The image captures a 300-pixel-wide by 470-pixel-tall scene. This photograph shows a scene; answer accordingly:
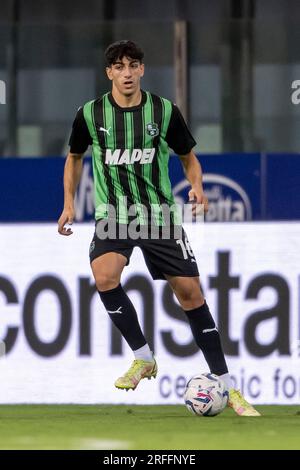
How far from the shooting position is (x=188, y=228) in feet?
31.6

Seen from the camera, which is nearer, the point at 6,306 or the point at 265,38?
the point at 6,306

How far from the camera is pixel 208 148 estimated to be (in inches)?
504

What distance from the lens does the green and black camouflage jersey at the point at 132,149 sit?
823 cm

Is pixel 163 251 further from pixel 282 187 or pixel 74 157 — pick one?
pixel 282 187

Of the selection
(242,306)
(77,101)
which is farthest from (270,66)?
(242,306)

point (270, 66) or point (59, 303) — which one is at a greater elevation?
point (270, 66)

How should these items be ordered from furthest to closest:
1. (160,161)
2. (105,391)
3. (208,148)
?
(208,148), (105,391), (160,161)

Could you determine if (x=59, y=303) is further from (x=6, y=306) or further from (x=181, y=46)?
(x=181, y=46)

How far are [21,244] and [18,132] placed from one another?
11.1ft

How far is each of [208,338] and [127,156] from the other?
0.99 m

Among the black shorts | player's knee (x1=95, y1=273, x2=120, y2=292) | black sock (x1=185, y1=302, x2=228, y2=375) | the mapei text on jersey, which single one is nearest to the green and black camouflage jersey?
the mapei text on jersey

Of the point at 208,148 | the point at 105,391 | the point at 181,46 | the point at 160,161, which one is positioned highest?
the point at 181,46

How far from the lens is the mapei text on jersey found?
27.0 ft

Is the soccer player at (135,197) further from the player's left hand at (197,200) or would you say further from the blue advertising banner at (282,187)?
the blue advertising banner at (282,187)
